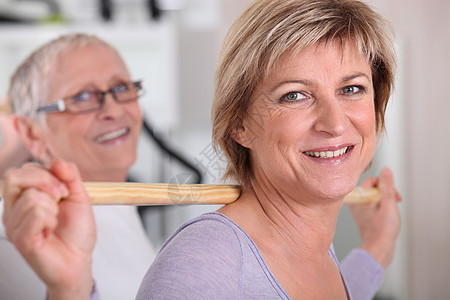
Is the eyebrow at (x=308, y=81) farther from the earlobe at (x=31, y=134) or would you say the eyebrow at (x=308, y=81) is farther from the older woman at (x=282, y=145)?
the earlobe at (x=31, y=134)

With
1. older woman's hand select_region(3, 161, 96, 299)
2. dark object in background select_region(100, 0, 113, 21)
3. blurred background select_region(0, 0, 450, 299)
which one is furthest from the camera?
dark object in background select_region(100, 0, 113, 21)

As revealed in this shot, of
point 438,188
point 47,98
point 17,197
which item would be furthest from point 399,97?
point 17,197

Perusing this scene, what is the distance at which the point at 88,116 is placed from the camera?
95 cm

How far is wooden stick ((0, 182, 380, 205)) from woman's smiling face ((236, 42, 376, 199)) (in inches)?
2.3

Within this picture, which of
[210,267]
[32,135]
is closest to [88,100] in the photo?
[32,135]

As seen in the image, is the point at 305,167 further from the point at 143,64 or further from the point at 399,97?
the point at 143,64

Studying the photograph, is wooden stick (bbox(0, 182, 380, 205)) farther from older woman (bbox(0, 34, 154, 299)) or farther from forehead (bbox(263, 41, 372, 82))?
older woman (bbox(0, 34, 154, 299))

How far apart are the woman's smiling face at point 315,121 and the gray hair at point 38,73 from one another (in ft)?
1.56

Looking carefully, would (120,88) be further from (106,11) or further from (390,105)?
(106,11)

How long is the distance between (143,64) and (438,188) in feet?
3.12

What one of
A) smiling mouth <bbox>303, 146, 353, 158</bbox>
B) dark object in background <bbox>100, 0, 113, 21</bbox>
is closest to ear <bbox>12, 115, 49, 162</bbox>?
smiling mouth <bbox>303, 146, 353, 158</bbox>

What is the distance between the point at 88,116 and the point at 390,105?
2.29ft

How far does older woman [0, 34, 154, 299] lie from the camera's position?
92 centimetres

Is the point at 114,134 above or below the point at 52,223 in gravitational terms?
below
